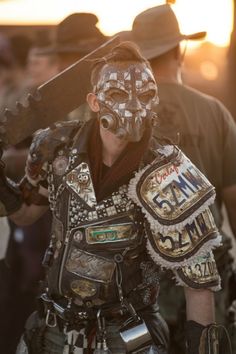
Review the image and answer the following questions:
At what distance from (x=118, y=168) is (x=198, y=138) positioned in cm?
143

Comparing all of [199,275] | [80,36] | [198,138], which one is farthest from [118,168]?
[80,36]

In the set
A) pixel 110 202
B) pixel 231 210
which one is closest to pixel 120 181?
pixel 110 202

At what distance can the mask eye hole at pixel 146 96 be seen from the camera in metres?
3.93

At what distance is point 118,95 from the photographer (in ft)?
12.9

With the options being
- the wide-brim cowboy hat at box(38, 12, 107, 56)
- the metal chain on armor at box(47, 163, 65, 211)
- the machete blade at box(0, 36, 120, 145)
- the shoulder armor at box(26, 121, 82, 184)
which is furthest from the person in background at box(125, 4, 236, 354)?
the wide-brim cowboy hat at box(38, 12, 107, 56)

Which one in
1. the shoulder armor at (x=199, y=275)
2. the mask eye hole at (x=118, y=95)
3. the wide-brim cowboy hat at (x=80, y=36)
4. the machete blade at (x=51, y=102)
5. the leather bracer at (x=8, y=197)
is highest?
the mask eye hole at (x=118, y=95)

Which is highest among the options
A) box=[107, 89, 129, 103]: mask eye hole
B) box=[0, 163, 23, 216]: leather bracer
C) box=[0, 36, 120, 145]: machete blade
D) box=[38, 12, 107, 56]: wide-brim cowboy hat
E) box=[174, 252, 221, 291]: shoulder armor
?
box=[107, 89, 129, 103]: mask eye hole

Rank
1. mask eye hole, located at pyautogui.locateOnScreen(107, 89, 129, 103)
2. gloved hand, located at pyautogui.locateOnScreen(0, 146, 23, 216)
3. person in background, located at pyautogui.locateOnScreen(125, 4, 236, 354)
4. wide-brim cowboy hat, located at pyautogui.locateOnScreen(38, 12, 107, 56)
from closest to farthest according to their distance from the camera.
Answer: mask eye hole, located at pyautogui.locateOnScreen(107, 89, 129, 103)
gloved hand, located at pyautogui.locateOnScreen(0, 146, 23, 216)
person in background, located at pyautogui.locateOnScreen(125, 4, 236, 354)
wide-brim cowboy hat, located at pyautogui.locateOnScreen(38, 12, 107, 56)

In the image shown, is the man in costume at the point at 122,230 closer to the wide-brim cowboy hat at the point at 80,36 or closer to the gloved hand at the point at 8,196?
the gloved hand at the point at 8,196

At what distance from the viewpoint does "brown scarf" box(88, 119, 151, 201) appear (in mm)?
3875

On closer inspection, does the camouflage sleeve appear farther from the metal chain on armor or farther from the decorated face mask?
the decorated face mask

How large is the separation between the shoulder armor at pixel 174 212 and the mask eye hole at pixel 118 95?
316 mm

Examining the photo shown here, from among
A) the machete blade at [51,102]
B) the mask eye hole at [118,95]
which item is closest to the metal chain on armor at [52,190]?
the machete blade at [51,102]

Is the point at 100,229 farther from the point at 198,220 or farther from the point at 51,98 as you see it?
the point at 51,98
